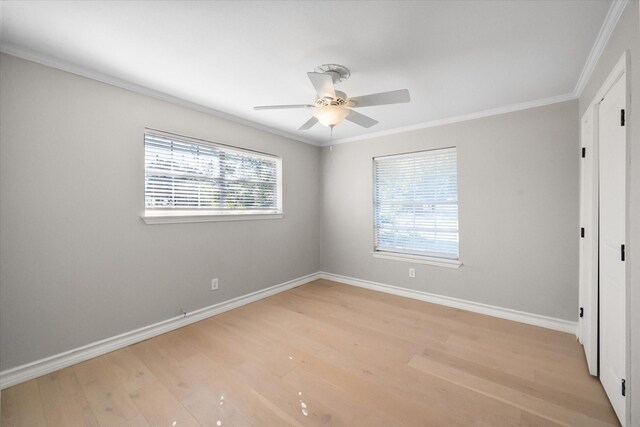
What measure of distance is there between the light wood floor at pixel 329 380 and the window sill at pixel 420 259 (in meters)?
0.70

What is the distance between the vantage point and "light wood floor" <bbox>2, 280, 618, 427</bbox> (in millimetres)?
1602

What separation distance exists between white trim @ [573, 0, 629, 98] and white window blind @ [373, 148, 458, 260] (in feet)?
4.27

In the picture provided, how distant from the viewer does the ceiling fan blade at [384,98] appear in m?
1.88

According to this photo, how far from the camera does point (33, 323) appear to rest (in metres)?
1.96

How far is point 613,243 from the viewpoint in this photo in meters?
1.63

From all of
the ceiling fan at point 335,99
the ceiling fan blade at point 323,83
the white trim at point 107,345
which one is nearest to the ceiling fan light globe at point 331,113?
the ceiling fan at point 335,99

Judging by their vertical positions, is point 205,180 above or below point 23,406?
above

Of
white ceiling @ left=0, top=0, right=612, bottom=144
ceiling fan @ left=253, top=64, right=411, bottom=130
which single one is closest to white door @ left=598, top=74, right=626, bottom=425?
white ceiling @ left=0, top=0, right=612, bottom=144

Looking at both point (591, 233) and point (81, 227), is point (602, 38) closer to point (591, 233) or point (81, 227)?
point (591, 233)

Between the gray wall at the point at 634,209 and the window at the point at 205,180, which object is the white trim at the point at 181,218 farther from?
the gray wall at the point at 634,209

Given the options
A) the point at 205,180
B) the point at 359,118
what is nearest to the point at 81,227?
the point at 205,180

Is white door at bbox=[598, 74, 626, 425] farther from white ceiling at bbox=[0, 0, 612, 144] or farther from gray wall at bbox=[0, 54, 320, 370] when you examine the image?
gray wall at bbox=[0, 54, 320, 370]

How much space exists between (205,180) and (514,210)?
349cm

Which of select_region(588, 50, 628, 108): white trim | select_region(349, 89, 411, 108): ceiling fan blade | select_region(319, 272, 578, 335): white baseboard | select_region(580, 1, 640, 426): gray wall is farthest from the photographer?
select_region(319, 272, 578, 335): white baseboard
